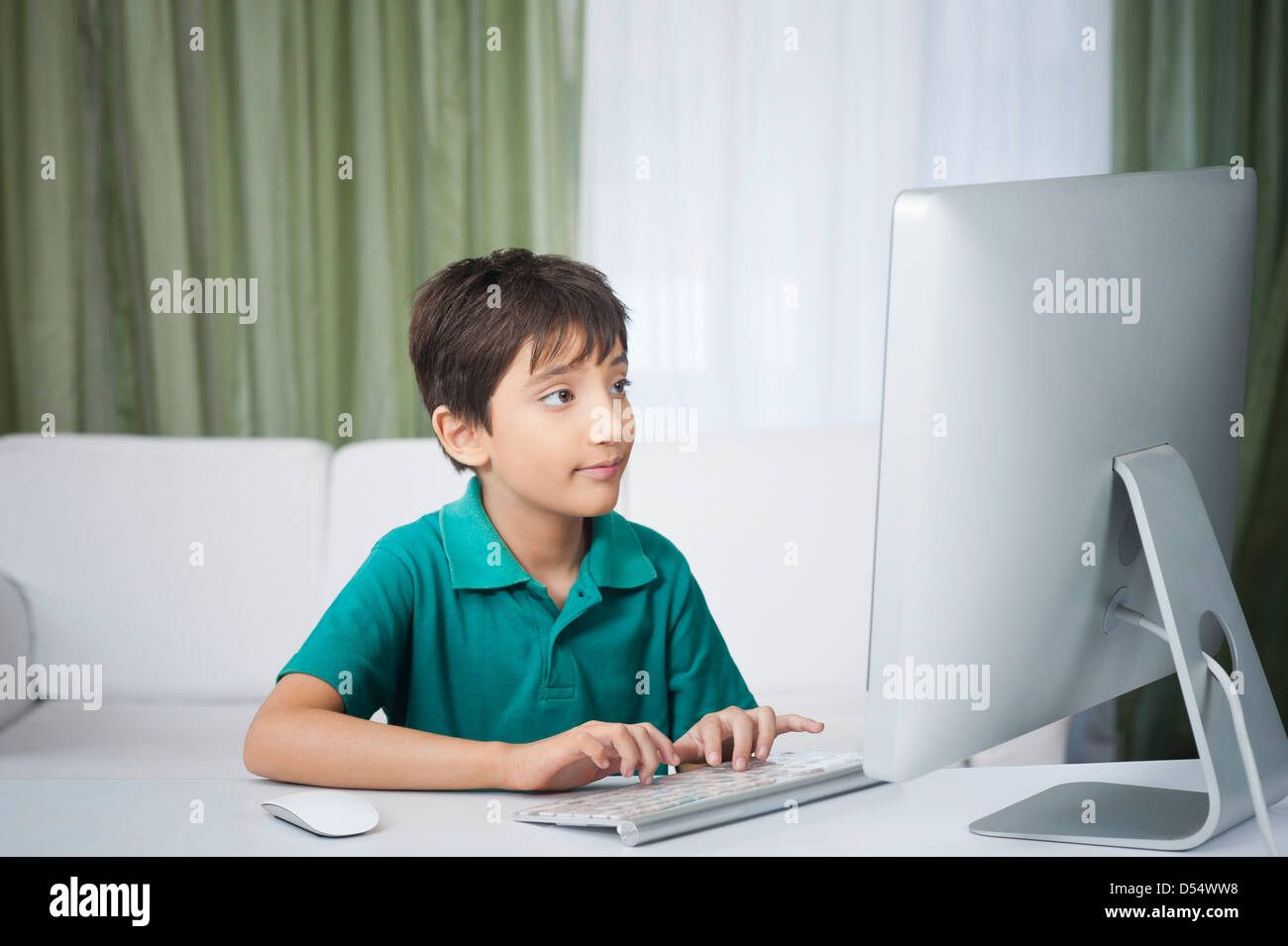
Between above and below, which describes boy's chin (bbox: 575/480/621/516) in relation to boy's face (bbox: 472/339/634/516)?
below

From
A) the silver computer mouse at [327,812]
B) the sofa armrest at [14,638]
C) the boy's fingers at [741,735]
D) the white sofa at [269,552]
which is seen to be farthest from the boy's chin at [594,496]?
the sofa armrest at [14,638]

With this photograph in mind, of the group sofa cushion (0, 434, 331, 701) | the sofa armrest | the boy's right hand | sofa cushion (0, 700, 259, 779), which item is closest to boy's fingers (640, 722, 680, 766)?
the boy's right hand

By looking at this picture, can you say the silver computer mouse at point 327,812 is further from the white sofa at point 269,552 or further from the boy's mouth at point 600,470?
the white sofa at point 269,552

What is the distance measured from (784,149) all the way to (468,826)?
2069 millimetres

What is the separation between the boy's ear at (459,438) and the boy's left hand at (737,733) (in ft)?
1.19

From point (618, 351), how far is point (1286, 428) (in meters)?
2.07

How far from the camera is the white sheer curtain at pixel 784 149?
8.00ft

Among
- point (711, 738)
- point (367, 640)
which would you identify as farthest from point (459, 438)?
point (711, 738)

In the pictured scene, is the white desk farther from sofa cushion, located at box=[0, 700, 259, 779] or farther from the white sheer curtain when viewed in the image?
the white sheer curtain

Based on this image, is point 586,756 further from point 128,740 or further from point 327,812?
point 128,740

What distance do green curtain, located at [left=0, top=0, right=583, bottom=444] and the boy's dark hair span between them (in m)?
1.20

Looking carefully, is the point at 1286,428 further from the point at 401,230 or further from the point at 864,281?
the point at 401,230

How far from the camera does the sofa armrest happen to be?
1732 mm
